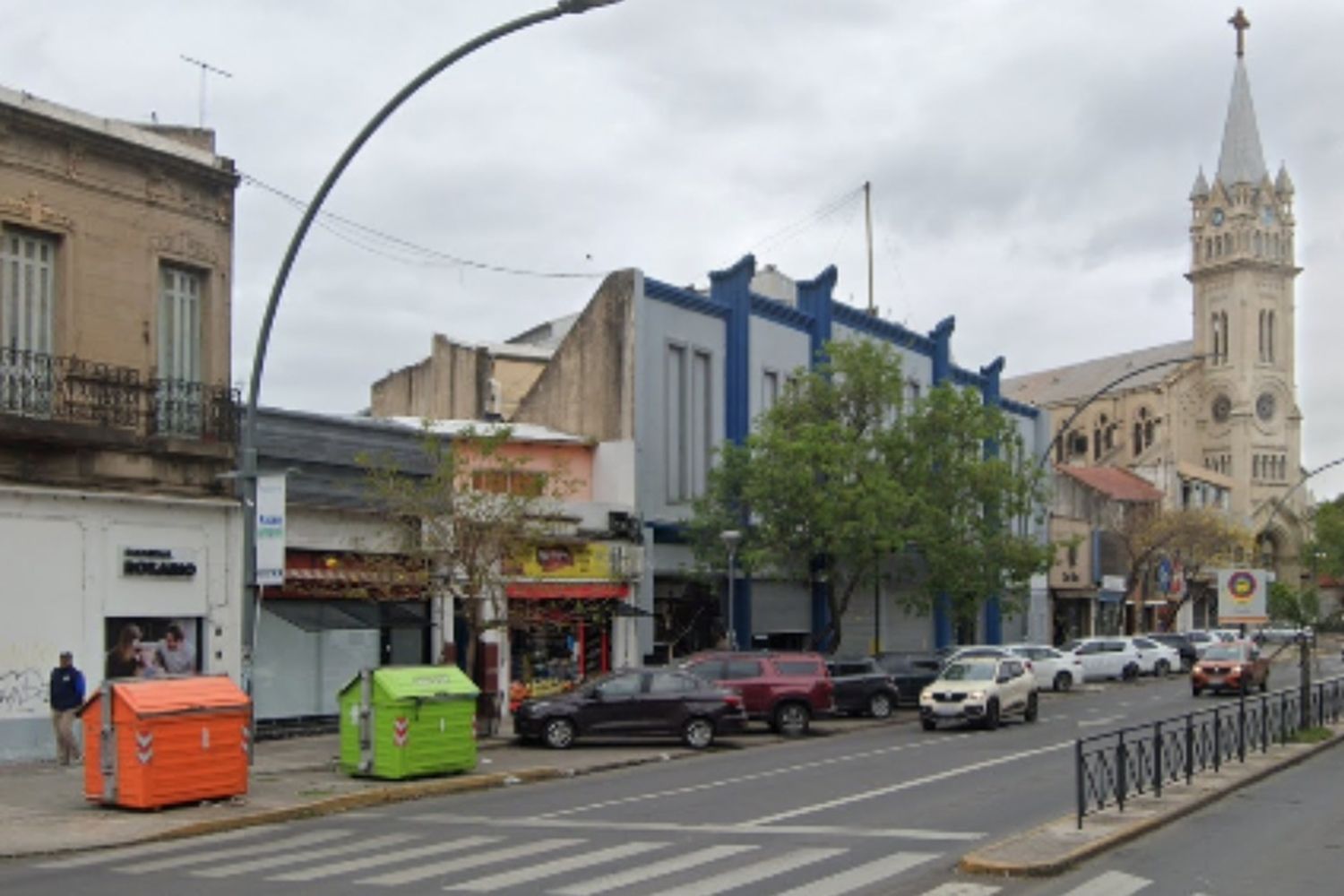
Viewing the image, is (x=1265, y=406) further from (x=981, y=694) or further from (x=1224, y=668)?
(x=981, y=694)

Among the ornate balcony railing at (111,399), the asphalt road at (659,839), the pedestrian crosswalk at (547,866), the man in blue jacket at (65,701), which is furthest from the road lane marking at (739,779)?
the ornate balcony railing at (111,399)

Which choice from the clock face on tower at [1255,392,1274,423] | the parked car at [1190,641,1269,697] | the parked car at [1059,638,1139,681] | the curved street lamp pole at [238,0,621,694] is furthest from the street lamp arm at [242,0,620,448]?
the clock face on tower at [1255,392,1274,423]

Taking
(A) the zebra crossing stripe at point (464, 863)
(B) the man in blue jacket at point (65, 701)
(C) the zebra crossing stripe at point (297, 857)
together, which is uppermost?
(B) the man in blue jacket at point (65, 701)

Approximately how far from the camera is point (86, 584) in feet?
78.0

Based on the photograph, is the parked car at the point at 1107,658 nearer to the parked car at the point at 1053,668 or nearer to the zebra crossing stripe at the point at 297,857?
the parked car at the point at 1053,668

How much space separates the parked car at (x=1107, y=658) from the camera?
5084 cm

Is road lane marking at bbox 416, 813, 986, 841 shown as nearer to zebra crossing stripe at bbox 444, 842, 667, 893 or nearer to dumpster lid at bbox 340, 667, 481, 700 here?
zebra crossing stripe at bbox 444, 842, 667, 893

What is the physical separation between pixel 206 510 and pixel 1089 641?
33.7 metres

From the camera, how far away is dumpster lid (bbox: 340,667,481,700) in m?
21.7

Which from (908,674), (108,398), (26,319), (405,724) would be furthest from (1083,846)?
(908,674)

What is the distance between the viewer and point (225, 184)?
2638 centimetres

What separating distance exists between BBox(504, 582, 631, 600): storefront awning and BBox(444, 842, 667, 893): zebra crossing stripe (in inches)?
695

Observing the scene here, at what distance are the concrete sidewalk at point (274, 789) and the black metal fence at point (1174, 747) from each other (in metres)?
8.41

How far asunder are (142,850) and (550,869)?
15.9 feet
